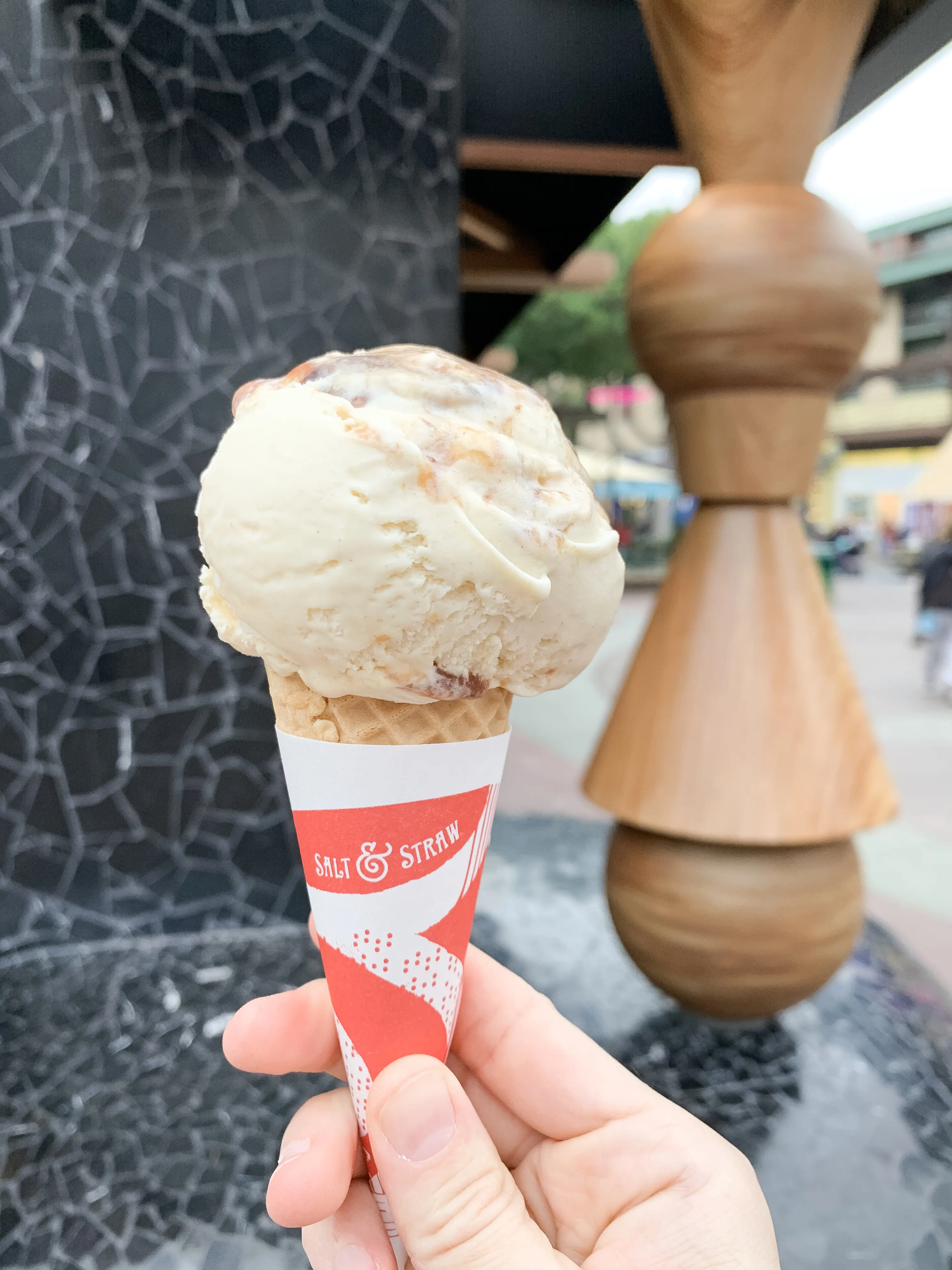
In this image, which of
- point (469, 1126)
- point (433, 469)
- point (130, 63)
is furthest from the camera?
point (130, 63)

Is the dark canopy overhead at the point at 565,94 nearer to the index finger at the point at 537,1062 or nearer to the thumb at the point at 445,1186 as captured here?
the index finger at the point at 537,1062

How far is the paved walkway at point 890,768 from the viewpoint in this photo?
2.67m

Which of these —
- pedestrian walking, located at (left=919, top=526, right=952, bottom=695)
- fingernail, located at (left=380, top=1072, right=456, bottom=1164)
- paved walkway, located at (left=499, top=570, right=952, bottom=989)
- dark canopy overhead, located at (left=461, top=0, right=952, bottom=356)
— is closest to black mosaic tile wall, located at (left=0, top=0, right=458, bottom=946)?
dark canopy overhead, located at (left=461, top=0, right=952, bottom=356)

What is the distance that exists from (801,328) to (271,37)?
132 centimetres

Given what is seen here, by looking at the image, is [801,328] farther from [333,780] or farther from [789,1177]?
[789,1177]

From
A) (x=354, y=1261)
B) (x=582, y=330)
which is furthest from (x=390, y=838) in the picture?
(x=582, y=330)

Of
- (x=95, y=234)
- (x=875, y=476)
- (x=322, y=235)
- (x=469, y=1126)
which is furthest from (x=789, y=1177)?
(x=875, y=476)

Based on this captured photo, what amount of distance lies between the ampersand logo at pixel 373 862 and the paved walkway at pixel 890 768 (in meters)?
1.21

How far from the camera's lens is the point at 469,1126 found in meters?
0.75

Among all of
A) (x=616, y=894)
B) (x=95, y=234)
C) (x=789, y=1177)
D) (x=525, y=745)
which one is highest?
(x=95, y=234)

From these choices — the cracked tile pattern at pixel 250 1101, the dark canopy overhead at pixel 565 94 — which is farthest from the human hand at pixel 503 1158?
the dark canopy overhead at pixel 565 94

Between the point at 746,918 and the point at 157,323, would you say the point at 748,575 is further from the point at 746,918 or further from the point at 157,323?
the point at 157,323

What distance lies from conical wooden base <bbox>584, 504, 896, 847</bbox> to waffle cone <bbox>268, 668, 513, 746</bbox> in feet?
2.52

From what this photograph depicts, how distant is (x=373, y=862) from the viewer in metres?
0.75
